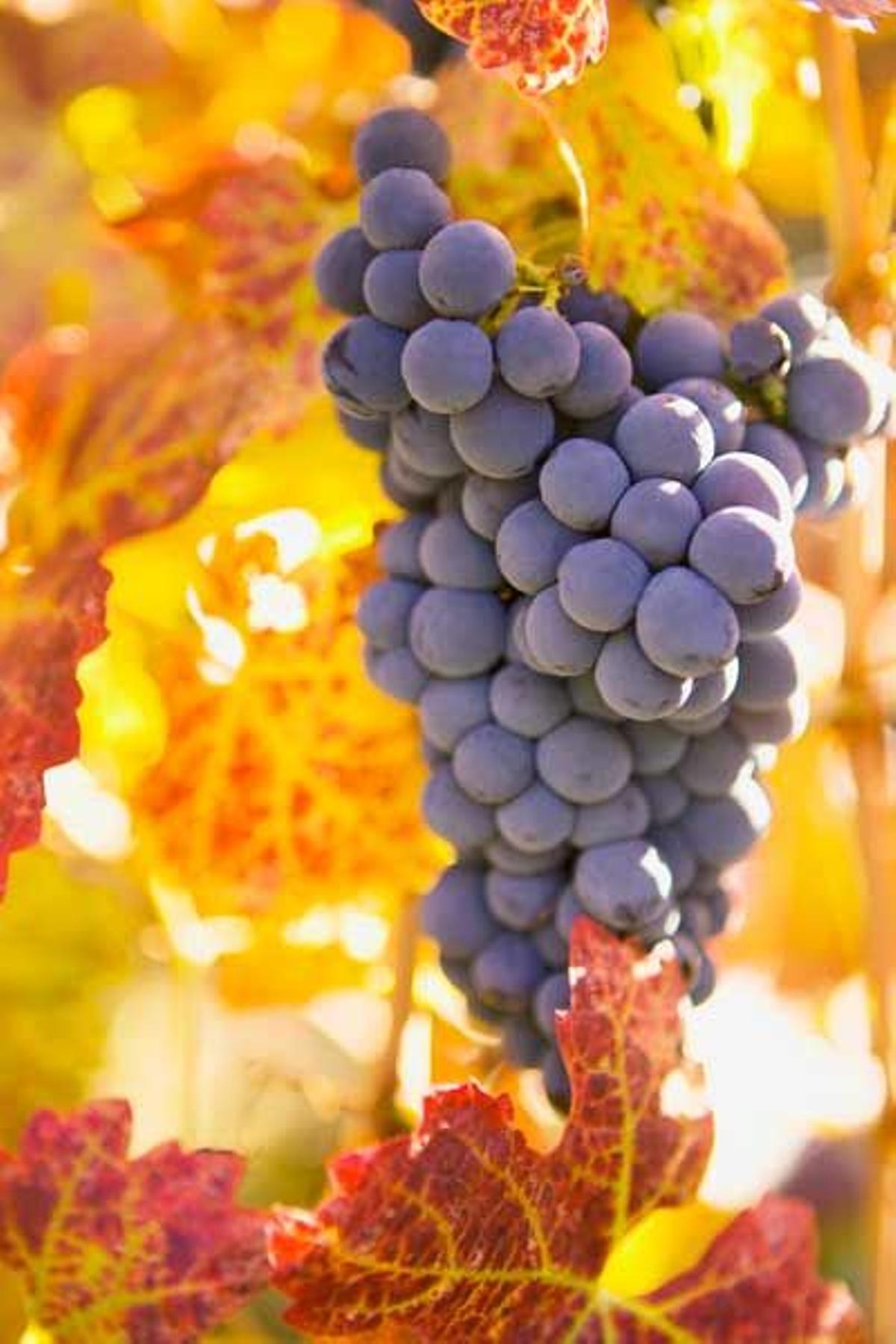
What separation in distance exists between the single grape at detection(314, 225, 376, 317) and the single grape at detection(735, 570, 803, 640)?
216mm

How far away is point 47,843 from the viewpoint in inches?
46.0

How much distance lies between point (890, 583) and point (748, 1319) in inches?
20.5

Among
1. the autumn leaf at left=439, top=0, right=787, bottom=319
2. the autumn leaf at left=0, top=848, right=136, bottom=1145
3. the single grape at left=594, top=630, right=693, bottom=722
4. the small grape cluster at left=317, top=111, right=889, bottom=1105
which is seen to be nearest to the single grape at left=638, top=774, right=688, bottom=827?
Result: the small grape cluster at left=317, top=111, right=889, bottom=1105

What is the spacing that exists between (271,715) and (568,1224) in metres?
0.33

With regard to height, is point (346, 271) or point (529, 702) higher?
point (346, 271)

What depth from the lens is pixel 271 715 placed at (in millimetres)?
1035

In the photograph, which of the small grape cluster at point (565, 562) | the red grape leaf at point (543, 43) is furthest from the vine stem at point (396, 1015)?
the red grape leaf at point (543, 43)

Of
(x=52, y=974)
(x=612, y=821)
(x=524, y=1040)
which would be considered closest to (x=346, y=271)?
(x=612, y=821)

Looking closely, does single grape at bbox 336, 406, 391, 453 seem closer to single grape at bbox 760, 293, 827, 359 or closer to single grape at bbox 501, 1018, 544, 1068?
single grape at bbox 760, 293, 827, 359

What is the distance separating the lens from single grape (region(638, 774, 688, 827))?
852 mm

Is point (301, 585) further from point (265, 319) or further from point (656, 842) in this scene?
point (656, 842)

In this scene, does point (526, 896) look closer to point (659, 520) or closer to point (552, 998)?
point (552, 998)

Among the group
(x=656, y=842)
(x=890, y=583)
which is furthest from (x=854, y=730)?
(x=656, y=842)

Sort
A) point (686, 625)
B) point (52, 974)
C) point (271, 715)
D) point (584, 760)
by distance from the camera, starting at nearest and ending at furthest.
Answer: point (686, 625)
point (584, 760)
point (271, 715)
point (52, 974)
